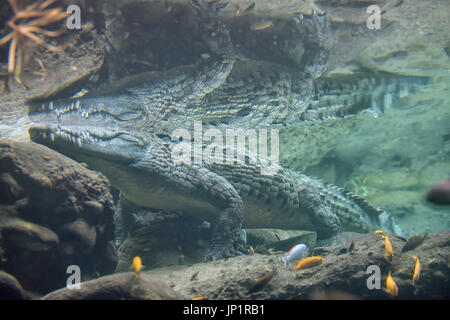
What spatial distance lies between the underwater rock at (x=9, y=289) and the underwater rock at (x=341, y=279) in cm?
135

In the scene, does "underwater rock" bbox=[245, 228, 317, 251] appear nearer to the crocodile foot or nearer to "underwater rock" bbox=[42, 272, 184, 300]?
the crocodile foot

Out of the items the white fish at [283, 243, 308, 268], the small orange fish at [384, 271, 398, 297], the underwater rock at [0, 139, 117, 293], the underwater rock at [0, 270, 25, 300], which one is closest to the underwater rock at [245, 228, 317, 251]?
the white fish at [283, 243, 308, 268]

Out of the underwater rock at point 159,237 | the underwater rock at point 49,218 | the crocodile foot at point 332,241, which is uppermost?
the underwater rock at point 49,218

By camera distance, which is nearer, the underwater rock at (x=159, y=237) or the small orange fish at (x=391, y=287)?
the small orange fish at (x=391, y=287)

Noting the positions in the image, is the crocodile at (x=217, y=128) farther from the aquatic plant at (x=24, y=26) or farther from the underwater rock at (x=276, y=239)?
the aquatic plant at (x=24, y=26)

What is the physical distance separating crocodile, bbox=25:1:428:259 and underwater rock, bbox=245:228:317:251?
23 cm

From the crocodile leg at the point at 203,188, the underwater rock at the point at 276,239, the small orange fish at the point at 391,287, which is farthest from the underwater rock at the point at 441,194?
the crocodile leg at the point at 203,188

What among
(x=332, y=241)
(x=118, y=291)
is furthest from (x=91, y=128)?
(x=332, y=241)

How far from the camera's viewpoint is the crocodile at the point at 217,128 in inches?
169

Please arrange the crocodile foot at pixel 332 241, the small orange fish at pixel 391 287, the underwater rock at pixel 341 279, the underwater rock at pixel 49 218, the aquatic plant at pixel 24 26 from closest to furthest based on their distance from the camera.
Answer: the small orange fish at pixel 391 287, the underwater rock at pixel 341 279, the underwater rock at pixel 49 218, the aquatic plant at pixel 24 26, the crocodile foot at pixel 332 241

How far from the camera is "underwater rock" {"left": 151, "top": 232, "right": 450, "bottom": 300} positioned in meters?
2.36

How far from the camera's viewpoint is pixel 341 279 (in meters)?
2.42
